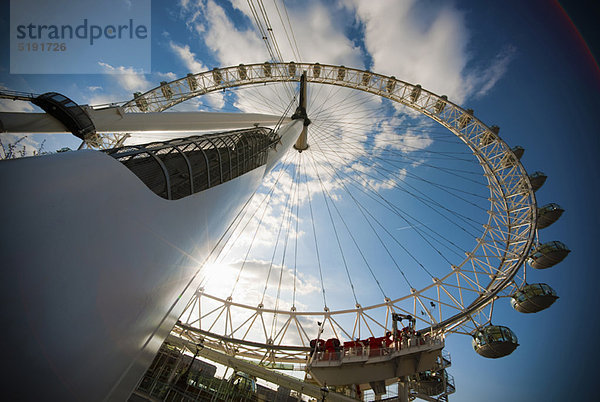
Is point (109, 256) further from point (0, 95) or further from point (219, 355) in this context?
point (219, 355)

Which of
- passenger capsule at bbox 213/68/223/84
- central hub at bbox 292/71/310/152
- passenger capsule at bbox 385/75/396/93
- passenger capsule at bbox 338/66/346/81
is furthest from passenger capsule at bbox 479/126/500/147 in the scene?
passenger capsule at bbox 213/68/223/84

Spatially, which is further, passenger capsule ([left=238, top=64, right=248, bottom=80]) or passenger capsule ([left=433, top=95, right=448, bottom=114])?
passenger capsule ([left=238, top=64, right=248, bottom=80])

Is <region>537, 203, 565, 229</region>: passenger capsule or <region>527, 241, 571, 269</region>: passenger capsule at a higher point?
<region>537, 203, 565, 229</region>: passenger capsule

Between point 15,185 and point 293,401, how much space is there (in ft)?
83.7

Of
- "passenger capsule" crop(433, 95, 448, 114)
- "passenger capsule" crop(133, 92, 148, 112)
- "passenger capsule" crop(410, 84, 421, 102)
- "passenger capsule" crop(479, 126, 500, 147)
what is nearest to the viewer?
"passenger capsule" crop(479, 126, 500, 147)

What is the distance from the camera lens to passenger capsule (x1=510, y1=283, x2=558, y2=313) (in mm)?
17188

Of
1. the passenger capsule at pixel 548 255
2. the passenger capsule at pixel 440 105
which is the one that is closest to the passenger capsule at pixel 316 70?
the passenger capsule at pixel 440 105

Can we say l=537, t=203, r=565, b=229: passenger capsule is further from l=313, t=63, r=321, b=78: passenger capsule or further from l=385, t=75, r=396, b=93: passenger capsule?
l=313, t=63, r=321, b=78: passenger capsule

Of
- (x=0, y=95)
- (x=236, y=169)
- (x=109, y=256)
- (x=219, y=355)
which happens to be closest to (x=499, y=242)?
(x=236, y=169)

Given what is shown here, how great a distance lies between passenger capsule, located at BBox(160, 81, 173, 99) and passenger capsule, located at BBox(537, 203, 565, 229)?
126ft

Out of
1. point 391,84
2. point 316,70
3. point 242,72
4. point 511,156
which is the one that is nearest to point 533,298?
point 511,156

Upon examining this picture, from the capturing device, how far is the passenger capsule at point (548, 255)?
18812 millimetres

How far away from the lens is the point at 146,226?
11.7ft

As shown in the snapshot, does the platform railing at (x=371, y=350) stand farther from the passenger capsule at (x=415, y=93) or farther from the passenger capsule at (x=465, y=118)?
the passenger capsule at (x=415, y=93)
